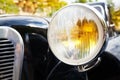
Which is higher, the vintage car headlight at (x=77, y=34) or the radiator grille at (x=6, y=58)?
the vintage car headlight at (x=77, y=34)

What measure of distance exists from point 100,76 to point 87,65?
35 centimetres

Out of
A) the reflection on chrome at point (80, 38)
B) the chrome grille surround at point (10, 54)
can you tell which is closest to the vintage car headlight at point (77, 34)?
the reflection on chrome at point (80, 38)

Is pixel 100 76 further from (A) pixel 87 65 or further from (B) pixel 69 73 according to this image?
(A) pixel 87 65

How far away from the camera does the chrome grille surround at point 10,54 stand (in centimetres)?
138

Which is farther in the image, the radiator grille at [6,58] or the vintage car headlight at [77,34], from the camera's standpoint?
the radiator grille at [6,58]

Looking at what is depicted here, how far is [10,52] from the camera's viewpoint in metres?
1.39

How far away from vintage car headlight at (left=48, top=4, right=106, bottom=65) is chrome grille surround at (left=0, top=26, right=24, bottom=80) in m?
0.15

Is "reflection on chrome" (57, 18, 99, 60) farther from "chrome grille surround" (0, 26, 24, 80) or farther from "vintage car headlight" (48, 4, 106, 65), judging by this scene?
"chrome grille surround" (0, 26, 24, 80)

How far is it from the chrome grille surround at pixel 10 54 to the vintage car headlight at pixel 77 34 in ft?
→ 0.50

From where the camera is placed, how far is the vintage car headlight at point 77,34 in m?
1.26

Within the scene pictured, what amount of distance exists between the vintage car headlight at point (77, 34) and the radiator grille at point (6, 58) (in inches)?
6.8

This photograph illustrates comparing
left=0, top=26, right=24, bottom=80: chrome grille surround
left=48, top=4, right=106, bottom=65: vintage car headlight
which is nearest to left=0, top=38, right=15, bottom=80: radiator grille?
left=0, top=26, right=24, bottom=80: chrome grille surround

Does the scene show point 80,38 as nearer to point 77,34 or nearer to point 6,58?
point 77,34

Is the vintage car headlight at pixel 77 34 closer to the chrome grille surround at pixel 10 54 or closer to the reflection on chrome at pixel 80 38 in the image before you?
the reflection on chrome at pixel 80 38
